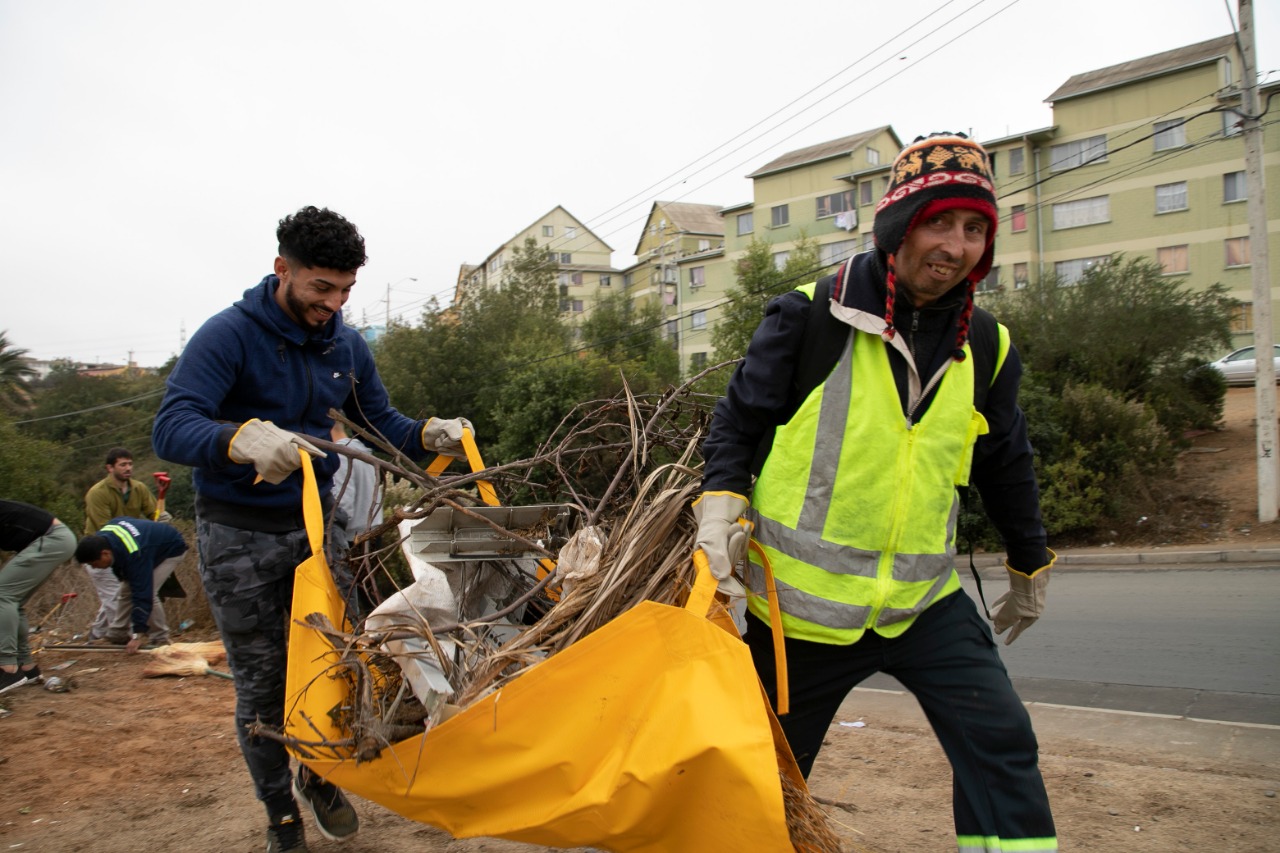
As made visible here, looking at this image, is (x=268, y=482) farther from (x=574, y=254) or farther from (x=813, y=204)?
(x=574, y=254)

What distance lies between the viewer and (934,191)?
2215mm

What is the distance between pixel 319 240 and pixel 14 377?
44.6 metres

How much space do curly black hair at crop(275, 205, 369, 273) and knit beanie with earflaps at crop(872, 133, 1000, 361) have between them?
1.72 metres

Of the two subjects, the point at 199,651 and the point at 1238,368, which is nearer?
the point at 199,651

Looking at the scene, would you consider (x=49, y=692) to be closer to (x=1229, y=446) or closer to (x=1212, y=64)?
(x=1229, y=446)

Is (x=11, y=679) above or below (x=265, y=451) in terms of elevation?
below

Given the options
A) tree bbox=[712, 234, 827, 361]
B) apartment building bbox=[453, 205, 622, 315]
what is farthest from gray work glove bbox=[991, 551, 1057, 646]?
apartment building bbox=[453, 205, 622, 315]

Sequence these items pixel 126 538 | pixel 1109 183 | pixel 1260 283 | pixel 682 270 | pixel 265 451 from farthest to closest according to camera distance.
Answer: pixel 682 270 → pixel 1109 183 → pixel 1260 283 → pixel 126 538 → pixel 265 451

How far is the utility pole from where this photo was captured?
12.9 meters

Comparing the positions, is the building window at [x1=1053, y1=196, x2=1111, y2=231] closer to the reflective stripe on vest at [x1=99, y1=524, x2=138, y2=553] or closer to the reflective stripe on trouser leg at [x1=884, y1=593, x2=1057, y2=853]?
the reflective stripe on vest at [x1=99, y1=524, x2=138, y2=553]

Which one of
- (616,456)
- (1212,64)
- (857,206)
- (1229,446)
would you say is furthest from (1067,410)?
(857,206)

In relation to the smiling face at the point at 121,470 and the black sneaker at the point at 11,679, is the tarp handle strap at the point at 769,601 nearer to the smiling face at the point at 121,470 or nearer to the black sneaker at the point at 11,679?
the black sneaker at the point at 11,679

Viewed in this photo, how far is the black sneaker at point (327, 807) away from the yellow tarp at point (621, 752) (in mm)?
902

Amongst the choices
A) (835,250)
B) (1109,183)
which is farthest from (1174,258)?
(835,250)
